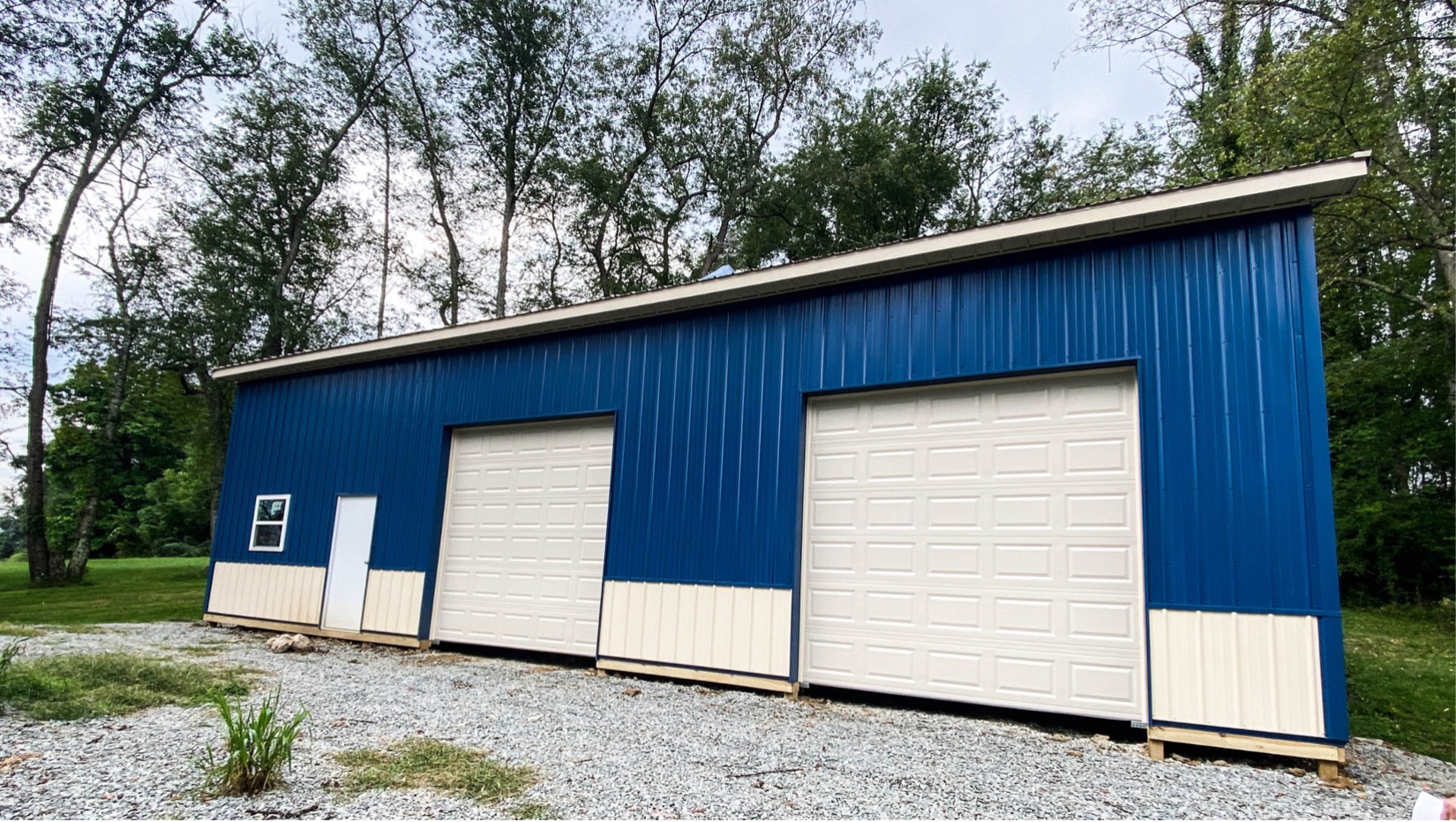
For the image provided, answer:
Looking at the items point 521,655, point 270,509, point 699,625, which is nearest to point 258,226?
point 270,509

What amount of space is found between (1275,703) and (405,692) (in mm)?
5848

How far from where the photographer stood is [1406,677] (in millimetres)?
7035

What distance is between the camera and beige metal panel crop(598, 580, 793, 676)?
5.97 meters

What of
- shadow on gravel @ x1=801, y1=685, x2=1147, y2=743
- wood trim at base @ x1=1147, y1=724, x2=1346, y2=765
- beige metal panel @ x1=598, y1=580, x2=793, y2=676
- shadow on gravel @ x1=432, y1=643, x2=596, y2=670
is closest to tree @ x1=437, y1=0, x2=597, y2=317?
shadow on gravel @ x1=432, y1=643, x2=596, y2=670

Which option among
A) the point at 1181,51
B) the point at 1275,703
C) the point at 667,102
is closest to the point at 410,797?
the point at 1275,703

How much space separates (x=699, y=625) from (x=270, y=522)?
22.1 ft

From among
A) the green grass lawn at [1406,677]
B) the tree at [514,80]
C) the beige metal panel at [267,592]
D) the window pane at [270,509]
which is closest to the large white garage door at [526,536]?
the beige metal panel at [267,592]

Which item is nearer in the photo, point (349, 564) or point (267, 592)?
point (349, 564)

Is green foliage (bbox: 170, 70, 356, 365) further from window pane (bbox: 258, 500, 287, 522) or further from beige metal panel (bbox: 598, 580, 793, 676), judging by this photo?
beige metal panel (bbox: 598, 580, 793, 676)

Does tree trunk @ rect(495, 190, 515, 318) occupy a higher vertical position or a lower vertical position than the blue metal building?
higher

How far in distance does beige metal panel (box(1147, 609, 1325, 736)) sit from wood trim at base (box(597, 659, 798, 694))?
265cm

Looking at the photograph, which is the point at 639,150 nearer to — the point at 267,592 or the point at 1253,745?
the point at 267,592

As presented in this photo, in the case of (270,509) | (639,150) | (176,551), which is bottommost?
(176,551)

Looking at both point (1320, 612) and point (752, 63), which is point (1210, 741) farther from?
point (752, 63)
